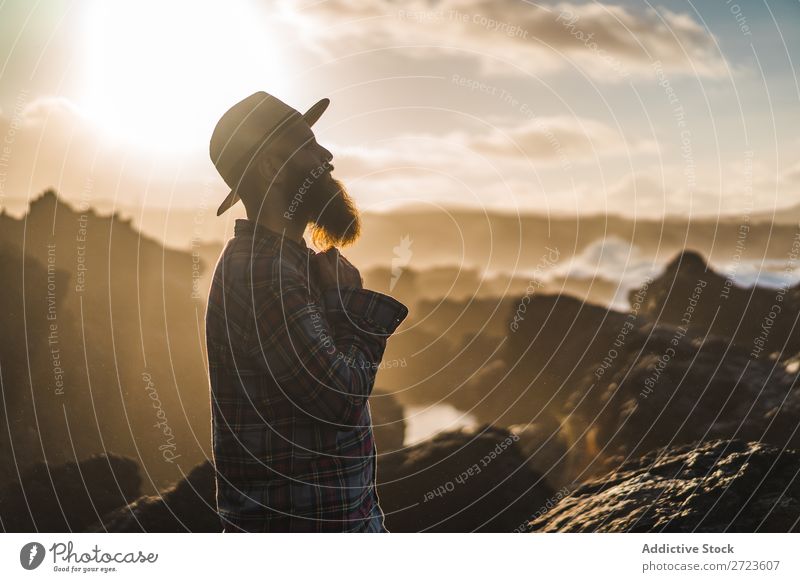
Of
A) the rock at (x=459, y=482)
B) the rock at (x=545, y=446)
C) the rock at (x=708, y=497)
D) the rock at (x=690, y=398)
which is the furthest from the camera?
the rock at (x=545, y=446)

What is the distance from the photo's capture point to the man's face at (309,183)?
2619 millimetres

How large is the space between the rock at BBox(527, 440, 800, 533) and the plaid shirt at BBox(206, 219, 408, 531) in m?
2.34

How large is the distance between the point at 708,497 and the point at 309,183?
10.6ft

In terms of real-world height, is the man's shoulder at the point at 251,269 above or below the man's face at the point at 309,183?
below

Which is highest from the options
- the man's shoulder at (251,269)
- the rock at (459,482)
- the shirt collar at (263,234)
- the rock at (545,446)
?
the shirt collar at (263,234)

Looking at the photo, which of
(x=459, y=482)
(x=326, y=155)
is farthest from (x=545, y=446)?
(x=326, y=155)

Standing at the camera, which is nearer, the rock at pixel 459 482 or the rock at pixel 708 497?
the rock at pixel 708 497

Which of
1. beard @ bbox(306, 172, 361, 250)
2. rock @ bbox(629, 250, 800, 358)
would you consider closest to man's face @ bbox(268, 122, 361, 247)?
beard @ bbox(306, 172, 361, 250)

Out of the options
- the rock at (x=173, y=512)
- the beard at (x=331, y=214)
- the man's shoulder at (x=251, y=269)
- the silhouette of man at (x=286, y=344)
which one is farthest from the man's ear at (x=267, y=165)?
the rock at (x=173, y=512)

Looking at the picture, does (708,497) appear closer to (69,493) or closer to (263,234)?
(263,234)

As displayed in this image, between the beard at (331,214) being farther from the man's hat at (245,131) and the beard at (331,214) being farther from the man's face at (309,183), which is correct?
the man's hat at (245,131)

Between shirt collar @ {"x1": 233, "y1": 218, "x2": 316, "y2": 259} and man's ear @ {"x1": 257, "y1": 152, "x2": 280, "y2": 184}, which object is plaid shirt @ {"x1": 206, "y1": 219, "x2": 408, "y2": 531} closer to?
shirt collar @ {"x1": 233, "y1": 218, "x2": 316, "y2": 259}

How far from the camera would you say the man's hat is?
8.64 feet

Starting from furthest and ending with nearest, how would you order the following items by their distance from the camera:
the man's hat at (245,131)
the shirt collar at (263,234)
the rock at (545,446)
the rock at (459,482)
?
1. the rock at (545,446)
2. the rock at (459,482)
3. the man's hat at (245,131)
4. the shirt collar at (263,234)
